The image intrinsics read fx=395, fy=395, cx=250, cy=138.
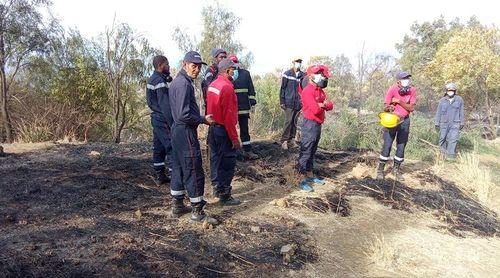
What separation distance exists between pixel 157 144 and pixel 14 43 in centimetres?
1257

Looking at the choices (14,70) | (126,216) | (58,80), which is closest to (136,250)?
(126,216)

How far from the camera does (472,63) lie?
1727 cm

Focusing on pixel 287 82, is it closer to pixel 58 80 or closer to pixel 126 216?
pixel 126 216

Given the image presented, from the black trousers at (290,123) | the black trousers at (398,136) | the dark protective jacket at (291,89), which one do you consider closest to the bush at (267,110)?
the black trousers at (290,123)

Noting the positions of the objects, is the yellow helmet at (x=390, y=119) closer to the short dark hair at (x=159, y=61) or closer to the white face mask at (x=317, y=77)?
the white face mask at (x=317, y=77)

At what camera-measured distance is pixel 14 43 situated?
49.2 feet

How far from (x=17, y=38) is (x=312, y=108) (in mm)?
13823

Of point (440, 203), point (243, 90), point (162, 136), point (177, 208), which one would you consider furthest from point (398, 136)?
point (177, 208)

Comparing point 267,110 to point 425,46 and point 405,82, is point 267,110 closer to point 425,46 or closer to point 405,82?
point 405,82

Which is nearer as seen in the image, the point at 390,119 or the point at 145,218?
the point at 145,218

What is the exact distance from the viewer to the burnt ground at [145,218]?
3.48 meters

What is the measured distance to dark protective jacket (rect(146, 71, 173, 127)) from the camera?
206 inches

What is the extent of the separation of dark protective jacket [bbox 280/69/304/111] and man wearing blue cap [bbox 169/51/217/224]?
393 cm

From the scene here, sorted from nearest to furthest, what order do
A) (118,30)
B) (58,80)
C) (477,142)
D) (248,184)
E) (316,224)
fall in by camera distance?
1. (316,224)
2. (248,184)
3. (477,142)
4. (118,30)
5. (58,80)
